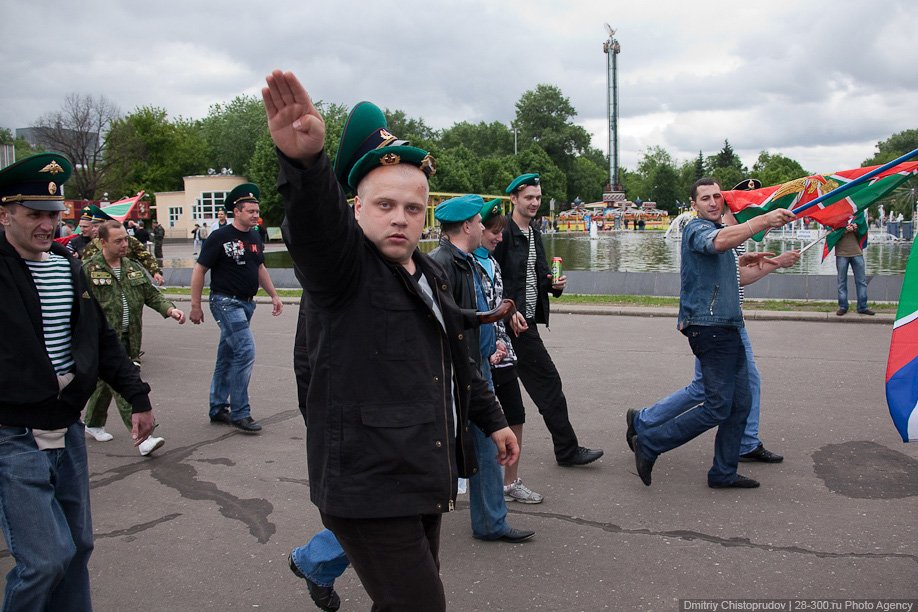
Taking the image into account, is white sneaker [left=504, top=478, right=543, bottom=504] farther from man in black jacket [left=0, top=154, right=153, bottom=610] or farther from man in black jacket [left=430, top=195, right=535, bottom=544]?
man in black jacket [left=0, top=154, right=153, bottom=610]

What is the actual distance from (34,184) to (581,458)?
157 inches

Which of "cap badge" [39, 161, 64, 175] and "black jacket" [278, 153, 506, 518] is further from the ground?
"cap badge" [39, 161, 64, 175]

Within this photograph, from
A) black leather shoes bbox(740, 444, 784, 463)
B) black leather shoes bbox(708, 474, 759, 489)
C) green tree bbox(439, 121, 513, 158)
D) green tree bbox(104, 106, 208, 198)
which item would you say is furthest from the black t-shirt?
green tree bbox(439, 121, 513, 158)

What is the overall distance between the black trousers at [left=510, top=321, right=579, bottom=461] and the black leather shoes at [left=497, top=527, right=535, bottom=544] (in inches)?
48.0

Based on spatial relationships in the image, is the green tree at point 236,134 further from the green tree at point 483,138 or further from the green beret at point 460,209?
the green beret at point 460,209

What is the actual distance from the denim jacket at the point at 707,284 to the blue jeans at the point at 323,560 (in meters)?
2.84

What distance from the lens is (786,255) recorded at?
18.2ft

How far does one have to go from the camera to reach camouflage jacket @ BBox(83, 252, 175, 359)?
6570mm

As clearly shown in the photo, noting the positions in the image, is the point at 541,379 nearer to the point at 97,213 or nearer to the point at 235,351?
the point at 235,351

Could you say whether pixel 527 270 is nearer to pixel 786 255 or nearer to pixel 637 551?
pixel 786 255

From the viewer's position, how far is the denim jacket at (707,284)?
16.8ft

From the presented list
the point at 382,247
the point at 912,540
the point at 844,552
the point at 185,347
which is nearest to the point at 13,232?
→ the point at 382,247

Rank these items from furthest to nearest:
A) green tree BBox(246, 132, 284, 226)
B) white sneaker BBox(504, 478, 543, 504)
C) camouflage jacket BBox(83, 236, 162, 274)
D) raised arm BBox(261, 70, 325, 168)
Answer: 1. green tree BBox(246, 132, 284, 226)
2. camouflage jacket BBox(83, 236, 162, 274)
3. white sneaker BBox(504, 478, 543, 504)
4. raised arm BBox(261, 70, 325, 168)

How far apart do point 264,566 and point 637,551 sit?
199 cm
